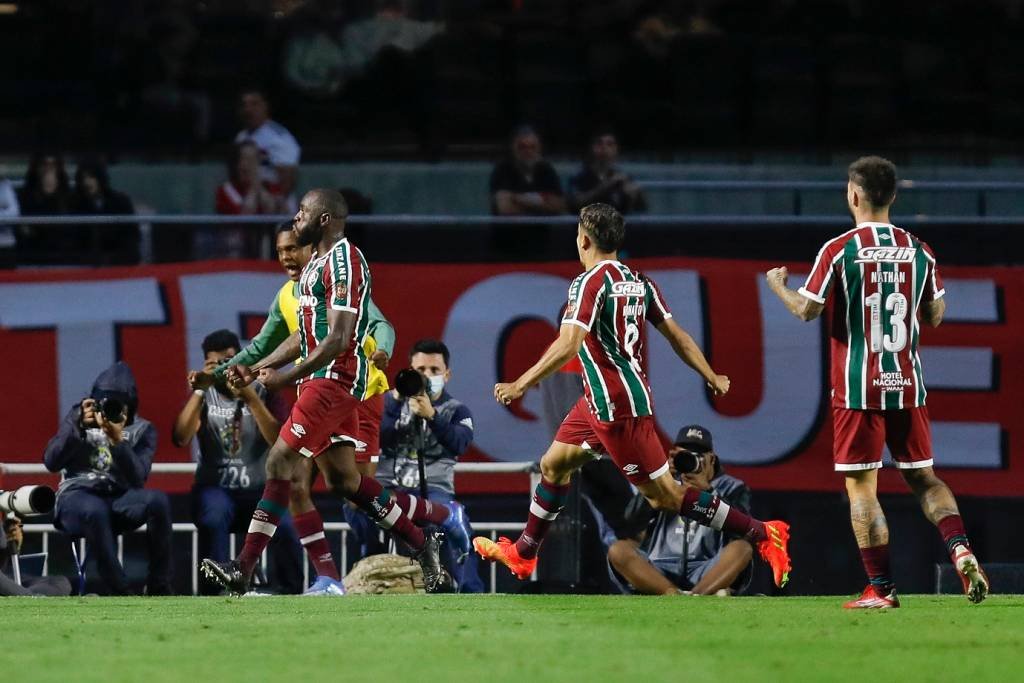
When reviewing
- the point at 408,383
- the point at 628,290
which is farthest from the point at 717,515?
the point at 408,383

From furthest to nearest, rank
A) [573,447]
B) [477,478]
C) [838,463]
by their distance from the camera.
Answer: [477,478], [573,447], [838,463]

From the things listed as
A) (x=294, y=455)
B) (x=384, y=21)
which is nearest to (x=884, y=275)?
(x=294, y=455)

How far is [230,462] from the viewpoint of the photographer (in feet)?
41.7

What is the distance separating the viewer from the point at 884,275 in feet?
29.1

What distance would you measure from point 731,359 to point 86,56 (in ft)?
31.1

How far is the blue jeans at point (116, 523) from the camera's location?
39.5 feet

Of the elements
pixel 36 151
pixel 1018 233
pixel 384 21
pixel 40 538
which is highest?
pixel 384 21

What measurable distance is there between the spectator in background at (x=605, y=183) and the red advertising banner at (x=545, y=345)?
1.77m

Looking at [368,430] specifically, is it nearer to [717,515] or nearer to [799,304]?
[717,515]

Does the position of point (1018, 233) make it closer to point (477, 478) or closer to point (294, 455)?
point (477, 478)

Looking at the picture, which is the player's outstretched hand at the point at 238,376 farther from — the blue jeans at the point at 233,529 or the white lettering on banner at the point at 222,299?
the white lettering on banner at the point at 222,299

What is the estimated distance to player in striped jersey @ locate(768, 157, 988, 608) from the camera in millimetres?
8812

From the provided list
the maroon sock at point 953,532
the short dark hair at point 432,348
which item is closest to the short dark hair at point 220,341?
the short dark hair at point 432,348

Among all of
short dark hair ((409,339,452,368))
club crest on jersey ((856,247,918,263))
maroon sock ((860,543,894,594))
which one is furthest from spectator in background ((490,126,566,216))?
maroon sock ((860,543,894,594))
